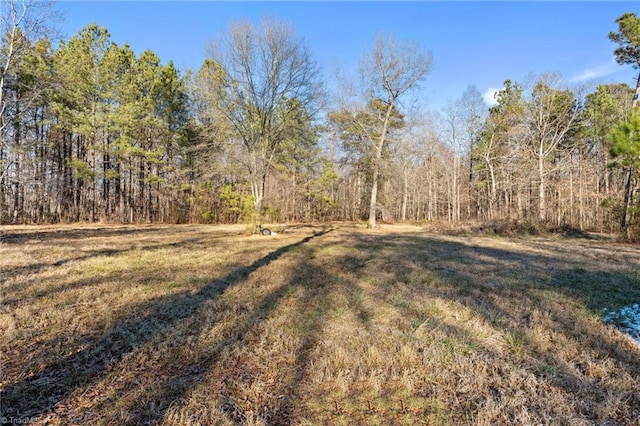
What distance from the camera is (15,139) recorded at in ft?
62.9

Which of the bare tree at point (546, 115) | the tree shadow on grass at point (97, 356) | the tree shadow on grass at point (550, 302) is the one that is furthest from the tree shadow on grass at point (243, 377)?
the bare tree at point (546, 115)

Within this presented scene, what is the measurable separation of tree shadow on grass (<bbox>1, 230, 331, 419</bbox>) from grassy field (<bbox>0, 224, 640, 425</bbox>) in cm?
2

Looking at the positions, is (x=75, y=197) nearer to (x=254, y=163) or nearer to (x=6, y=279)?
→ (x=254, y=163)

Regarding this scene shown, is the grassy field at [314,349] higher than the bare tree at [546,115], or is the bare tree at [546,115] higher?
the bare tree at [546,115]

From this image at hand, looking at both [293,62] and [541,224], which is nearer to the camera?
[293,62]

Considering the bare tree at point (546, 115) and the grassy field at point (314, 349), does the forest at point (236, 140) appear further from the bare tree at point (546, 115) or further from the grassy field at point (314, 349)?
the grassy field at point (314, 349)

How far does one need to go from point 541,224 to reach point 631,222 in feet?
14.1

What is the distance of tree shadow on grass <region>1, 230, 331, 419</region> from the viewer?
7.45 ft

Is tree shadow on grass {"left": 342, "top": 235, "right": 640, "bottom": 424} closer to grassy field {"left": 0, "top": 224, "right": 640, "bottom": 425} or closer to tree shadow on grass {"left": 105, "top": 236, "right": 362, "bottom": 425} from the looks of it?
grassy field {"left": 0, "top": 224, "right": 640, "bottom": 425}

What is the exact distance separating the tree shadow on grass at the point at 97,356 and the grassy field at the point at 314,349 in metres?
0.02

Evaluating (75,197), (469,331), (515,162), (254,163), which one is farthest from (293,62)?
(515,162)

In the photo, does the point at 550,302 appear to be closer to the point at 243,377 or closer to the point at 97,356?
the point at 243,377

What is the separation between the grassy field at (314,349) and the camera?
7.29 feet

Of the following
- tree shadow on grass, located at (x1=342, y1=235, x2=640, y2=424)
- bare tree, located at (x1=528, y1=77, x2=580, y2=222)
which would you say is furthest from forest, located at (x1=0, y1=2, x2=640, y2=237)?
tree shadow on grass, located at (x1=342, y1=235, x2=640, y2=424)
